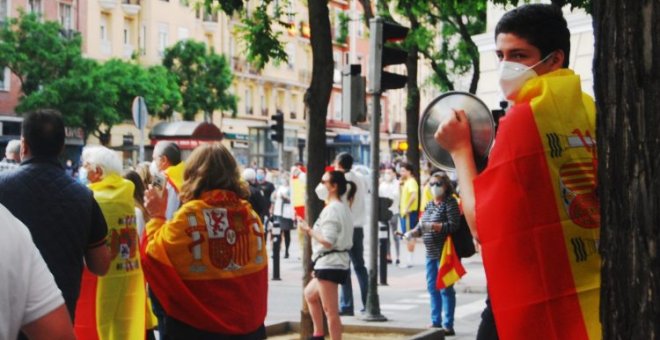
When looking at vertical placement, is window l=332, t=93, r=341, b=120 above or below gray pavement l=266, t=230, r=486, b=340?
above

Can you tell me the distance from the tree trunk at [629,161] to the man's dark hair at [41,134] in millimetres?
4167

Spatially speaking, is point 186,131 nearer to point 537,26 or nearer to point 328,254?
point 328,254

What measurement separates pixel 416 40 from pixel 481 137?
91.0ft

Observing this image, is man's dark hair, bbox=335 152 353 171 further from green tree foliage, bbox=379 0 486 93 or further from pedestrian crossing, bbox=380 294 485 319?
green tree foliage, bbox=379 0 486 93

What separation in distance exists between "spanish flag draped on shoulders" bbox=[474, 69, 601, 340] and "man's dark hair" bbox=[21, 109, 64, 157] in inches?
135

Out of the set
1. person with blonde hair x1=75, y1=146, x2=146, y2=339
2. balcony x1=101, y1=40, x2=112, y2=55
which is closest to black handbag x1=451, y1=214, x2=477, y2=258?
person with blonde hair x1=75, y1=146, x2=146, y2=339

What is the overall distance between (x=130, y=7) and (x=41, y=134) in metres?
62.2

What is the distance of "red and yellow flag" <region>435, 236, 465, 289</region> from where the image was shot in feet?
44.1

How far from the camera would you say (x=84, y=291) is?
872cm

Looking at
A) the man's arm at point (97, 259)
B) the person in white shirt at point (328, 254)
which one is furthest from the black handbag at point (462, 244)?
the man's arm at point (97, 259)

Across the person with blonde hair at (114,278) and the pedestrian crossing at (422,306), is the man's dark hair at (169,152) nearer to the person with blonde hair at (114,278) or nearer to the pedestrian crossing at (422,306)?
the person with blonde hair at (114,278)

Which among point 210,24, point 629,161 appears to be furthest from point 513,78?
point 210,24

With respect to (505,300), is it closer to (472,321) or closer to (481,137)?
(481,137)

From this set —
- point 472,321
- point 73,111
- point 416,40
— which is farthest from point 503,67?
point 73,111
